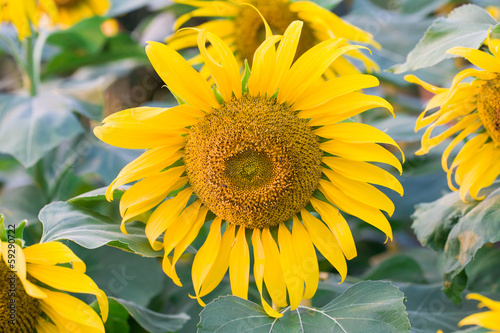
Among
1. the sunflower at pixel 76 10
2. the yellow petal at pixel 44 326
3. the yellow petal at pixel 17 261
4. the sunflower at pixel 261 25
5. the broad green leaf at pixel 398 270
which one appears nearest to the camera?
the yellow petal at pixel 17 261

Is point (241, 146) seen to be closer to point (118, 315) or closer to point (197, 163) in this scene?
point (197, 163)

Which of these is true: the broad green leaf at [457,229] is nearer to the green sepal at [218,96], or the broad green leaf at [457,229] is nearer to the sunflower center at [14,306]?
the green sepal at [218,96]

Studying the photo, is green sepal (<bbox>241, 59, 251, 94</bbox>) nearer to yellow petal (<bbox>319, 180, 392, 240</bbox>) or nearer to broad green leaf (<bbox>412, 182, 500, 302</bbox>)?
yellow petal (<bbox>319, 180, 392, 240</bbox>)

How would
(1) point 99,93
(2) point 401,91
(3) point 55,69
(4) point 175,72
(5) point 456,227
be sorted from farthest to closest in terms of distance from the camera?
(2) point 401,91 < (3) point 55,69 < (1) point 99,93 < (5) point 456,227 < (4) point 175,72

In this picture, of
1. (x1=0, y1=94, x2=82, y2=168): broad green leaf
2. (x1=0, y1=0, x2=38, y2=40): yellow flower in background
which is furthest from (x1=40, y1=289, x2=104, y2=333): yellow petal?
(x1=0, y1=0, x2=38, y2=40): yellow flower in background

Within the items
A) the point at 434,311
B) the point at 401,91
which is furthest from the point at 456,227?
the point at 401,91

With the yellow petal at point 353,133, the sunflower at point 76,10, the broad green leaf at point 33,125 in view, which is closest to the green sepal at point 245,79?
the yellow petal at point 353,133

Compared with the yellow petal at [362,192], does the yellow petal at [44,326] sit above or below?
below
